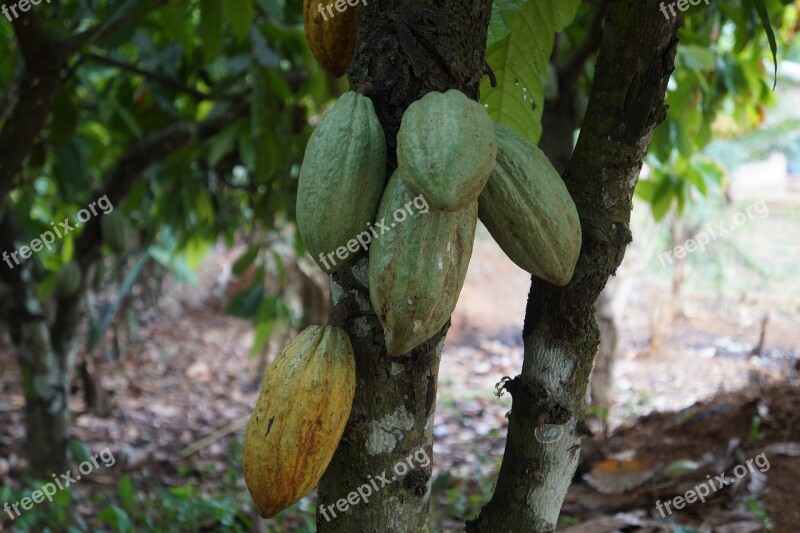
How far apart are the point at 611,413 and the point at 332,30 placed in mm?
3381

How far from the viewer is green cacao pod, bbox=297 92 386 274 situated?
74 centimetres

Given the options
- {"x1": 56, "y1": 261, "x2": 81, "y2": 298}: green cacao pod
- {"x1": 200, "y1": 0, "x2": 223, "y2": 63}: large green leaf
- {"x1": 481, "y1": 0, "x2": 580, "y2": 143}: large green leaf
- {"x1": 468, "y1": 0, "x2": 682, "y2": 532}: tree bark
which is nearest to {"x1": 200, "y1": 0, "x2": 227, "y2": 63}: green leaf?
{"x1": 200, "y1": 0, "x2": 223, "y2": 63}: large green leaf

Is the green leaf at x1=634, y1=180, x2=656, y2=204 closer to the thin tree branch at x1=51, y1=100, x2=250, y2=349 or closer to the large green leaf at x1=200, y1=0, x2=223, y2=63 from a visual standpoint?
the thin tree branch at x1=51, y1=100, x2=250, y2=349

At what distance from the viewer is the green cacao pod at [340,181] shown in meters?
0.74

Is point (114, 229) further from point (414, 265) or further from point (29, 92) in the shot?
A: point (414, 265)

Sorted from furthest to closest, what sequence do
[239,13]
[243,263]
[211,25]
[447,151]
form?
[243,263]
[211,25]
[239,13]
[447,151]

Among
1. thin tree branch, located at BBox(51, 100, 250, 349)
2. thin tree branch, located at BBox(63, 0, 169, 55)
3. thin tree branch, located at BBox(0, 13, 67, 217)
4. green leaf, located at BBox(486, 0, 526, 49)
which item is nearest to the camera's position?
green leaf, located at BBox(486, 0, 526, 49)

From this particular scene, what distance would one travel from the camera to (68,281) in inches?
104

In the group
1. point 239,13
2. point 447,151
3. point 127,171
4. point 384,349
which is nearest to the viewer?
point 447,151

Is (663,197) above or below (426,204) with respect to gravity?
below

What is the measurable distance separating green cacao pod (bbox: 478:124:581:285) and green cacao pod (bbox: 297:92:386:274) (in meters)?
0.12

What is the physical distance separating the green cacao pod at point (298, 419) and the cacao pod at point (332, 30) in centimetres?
36

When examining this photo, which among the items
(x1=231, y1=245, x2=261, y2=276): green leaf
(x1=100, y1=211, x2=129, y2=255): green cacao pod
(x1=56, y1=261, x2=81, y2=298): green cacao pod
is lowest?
(x1=231, y1=245, x2=261, y2=276): green leaf

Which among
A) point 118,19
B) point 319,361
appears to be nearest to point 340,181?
point 319,361
